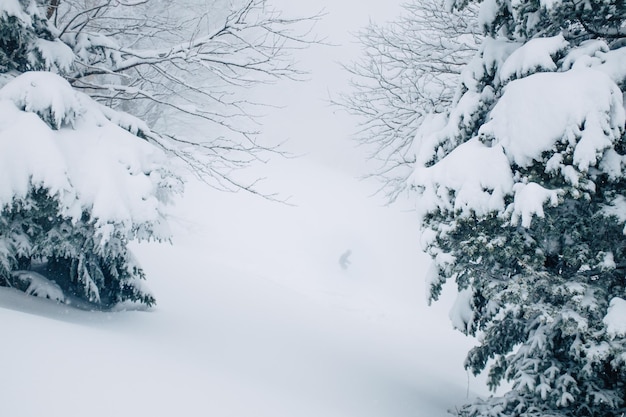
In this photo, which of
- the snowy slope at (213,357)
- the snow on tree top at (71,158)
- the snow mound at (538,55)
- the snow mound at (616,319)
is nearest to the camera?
the snowy slope at (213,357)

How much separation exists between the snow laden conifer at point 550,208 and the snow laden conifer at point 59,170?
2663 mm

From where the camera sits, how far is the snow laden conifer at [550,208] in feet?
10.2

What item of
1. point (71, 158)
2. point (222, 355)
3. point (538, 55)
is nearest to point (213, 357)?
point (222, 355)

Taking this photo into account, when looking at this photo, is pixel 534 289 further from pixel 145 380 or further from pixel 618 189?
pixel 145 380

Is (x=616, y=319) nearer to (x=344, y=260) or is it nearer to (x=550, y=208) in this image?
(x=550, y=208)

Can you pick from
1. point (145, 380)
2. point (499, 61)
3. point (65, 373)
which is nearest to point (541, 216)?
point (499, 61)

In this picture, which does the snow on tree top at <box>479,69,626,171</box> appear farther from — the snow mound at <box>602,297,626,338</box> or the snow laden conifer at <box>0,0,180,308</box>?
the snow laden conifer at <box>0,0,180,308</box>

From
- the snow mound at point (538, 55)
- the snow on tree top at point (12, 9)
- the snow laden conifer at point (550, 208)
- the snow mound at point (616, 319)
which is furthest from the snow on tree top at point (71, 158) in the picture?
the snow mound at point (616, 319)

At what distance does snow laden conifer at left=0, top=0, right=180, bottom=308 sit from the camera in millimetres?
3693

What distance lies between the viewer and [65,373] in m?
2.84

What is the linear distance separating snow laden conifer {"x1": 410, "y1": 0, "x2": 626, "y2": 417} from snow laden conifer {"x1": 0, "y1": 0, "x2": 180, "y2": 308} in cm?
266

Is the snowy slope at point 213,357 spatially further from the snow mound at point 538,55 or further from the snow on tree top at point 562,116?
the snow mound at point 538,55

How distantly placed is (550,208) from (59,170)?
157 inches

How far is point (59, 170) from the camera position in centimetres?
370
